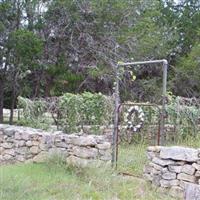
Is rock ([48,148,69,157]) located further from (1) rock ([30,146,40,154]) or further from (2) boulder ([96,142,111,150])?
(2) boulder ([96,142,111,150])

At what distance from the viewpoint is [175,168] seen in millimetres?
5297

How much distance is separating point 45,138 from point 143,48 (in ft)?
22.8

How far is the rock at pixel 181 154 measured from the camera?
511 centimetres

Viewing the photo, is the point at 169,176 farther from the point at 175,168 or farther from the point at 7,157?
the point at 7,157

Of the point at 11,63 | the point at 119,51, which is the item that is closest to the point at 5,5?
the point at 11,63

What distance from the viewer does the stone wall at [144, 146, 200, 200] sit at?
16.7 feet

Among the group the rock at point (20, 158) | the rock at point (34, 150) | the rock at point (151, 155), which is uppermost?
the rock at point (151, 155)

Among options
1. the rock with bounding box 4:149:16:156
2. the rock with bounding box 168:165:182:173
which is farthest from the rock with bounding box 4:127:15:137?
the rock with bounding box 168:165:182:173

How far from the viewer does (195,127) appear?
952 cm

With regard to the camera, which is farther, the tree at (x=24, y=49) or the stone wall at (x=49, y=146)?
the tree at (x=24, y=49)

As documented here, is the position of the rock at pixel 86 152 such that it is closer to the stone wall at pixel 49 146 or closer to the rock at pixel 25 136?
the stone wall at pixel 49 146

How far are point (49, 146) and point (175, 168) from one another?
252 cm

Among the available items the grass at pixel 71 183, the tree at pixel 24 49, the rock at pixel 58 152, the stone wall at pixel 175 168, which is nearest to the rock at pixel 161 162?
the stone wall at pixel 175 168

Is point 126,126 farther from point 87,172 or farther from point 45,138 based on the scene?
point 87,172
